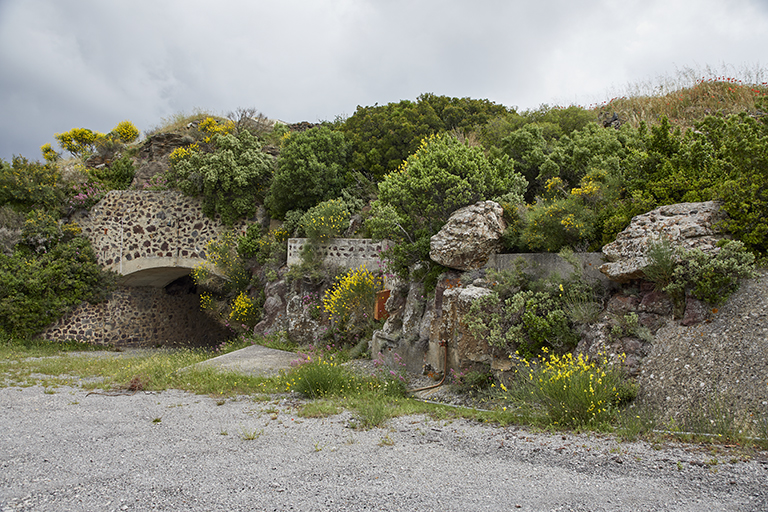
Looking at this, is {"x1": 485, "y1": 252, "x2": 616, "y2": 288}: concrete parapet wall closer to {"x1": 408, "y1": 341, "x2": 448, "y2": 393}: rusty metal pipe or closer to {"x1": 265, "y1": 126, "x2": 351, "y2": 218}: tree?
{"x1": 408, "y1": 341, "x2": 448, "y2": 393}: rusty metal pipe

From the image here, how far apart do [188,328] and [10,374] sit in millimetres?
7917

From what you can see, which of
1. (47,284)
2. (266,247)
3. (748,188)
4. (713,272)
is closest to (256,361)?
(266,247)

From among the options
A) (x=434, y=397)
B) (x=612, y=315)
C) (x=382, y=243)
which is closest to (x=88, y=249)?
(x=382, y=243)

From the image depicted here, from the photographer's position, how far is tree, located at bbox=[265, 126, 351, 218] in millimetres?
13258

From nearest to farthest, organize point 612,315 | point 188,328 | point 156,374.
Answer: point 612,315, point 156,374, point 188,328

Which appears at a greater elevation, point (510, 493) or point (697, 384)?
point (697, 384)

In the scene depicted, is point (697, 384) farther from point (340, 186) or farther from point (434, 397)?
point (340, 186)

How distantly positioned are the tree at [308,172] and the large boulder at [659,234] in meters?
8.96

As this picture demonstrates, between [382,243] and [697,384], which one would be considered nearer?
[697,384]

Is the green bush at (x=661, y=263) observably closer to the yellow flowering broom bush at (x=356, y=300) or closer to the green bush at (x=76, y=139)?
the yellow flowering broom bush at (x=356, y=300)

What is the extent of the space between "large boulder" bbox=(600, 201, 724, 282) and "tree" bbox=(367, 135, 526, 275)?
2.39 m

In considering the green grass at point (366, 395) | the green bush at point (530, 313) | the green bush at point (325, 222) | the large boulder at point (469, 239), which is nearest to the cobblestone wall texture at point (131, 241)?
the green grass at point (366, 395)

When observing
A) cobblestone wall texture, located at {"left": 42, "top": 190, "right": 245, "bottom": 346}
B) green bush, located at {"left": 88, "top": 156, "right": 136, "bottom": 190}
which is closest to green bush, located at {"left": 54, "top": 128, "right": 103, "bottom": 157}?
green bush, located at {"left": 88, "top": 156, "right": 136, "bottom": 190}

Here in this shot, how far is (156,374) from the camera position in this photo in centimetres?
818
